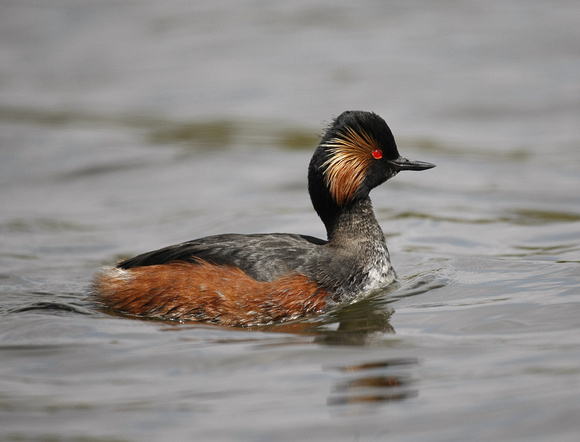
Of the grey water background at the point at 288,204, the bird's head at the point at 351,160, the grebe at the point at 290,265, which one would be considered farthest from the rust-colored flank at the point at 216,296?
the bird's head at the point at 351,160

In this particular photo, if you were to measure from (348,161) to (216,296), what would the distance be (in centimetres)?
173

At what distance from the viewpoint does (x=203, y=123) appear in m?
15.6

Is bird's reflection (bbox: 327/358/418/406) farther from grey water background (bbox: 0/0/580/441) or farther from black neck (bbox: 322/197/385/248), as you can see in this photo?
black neck (bbox: 322/197/385/248)

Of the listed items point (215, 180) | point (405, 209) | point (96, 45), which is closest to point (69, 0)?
point (96, 45)

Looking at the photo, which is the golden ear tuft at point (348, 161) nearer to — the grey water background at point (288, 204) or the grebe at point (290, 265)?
the grebe at point (290, 265)

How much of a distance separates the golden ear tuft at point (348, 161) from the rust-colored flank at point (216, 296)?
3.29 feet

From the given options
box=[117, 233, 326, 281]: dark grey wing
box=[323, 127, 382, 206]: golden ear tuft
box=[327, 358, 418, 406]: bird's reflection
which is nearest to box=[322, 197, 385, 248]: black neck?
box=[323, 127, 382, 206]: golden ear tuft

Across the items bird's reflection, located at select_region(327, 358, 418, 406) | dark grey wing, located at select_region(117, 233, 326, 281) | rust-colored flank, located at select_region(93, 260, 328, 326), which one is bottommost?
bird's reflection, located at select_region(327, 358, 418, 406)

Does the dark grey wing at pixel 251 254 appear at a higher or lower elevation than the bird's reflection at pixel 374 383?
higher

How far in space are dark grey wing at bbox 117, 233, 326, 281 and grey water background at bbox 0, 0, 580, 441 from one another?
0.55 m

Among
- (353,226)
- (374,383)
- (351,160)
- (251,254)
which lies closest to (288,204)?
(353,226)

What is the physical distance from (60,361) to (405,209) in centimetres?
642

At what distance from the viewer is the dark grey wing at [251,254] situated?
7398mm

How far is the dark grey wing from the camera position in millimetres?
7398
